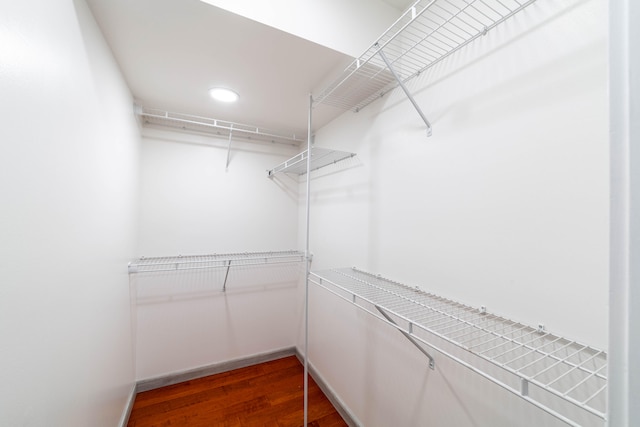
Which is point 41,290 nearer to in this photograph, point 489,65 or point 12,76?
point 12,76

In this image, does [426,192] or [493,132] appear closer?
[493,132]

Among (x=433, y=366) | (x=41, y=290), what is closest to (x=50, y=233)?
(x=41, y=290)

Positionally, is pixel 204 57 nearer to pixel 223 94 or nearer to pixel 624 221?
pixel 223 94

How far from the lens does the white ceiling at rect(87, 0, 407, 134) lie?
97 cm

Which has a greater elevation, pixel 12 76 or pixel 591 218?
pixel 12 76

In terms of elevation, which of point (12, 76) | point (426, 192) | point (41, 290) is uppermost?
point (12, 76)

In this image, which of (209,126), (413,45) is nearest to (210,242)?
(209,126)

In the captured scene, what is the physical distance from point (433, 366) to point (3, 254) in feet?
4.63

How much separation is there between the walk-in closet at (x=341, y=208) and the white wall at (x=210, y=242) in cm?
2

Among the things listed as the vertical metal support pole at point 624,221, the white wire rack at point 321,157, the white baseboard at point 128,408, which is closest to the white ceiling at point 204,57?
the white wire rack at point 321,157

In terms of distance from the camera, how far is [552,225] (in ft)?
2.28

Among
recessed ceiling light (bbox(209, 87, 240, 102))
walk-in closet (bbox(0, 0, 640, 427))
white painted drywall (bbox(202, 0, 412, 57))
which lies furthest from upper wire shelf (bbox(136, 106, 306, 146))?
white painted drywall (bbox(202, 0, 412, 57))

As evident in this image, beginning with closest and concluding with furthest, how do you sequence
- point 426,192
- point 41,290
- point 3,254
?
point 3,254 < point 41,290 < point 426,192

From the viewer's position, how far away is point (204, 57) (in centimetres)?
122
